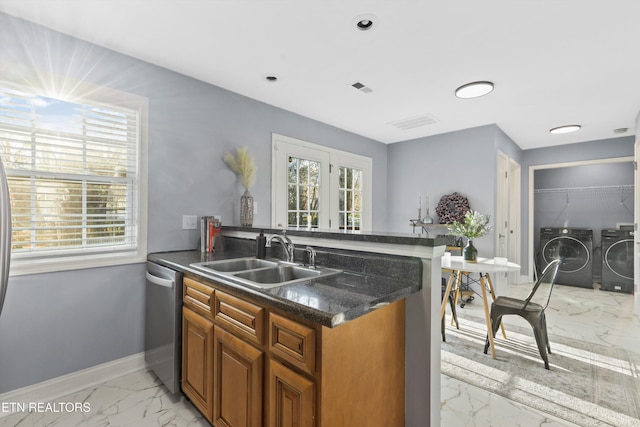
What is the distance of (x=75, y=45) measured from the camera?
208 cm

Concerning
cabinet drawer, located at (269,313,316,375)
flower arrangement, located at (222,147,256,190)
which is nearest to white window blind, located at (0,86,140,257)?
flower arrangement, located at (222,147,256,190)

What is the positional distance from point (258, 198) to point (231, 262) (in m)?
1.17

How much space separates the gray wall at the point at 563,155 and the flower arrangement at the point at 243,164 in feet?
16.3

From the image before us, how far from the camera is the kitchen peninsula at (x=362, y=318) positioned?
1.11 metres

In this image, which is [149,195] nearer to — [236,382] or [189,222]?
[189,222]

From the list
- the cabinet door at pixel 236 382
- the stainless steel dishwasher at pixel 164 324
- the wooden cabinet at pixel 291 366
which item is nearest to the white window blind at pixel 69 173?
the stainless steel dishwasher at pixel 164 324

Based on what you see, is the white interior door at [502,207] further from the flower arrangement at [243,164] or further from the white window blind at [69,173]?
the white window blind at [69,173]

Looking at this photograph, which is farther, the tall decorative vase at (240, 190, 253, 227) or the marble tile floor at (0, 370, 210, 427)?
the tall decorative vase at (240, 190, 253, 227)

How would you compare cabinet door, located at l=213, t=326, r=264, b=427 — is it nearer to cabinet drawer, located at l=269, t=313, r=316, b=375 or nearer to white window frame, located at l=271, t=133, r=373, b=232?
cabinet drawer, located at l=269, t=313, r=316, b=375

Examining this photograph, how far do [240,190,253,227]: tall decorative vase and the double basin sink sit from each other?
0.66 metres

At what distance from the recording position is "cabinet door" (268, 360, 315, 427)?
111 centimetres

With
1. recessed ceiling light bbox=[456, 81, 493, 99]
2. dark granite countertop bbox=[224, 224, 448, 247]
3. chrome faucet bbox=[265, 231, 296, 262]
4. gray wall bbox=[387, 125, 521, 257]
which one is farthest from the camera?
gray wall bbox=[387, 125, 521, 257]

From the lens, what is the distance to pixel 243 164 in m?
2.89

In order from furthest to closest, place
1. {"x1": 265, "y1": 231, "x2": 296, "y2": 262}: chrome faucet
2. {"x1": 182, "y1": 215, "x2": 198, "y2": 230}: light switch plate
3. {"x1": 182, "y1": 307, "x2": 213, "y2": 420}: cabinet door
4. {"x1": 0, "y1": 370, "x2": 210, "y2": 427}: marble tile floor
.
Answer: {"x1": 182, "y1": 215, "x2": 198, "y2": 230}: light switch plate → {"x1": 265, "y1": 231, "x2": 296, "y2": 262}: chrome faucet → {"x1": 0, "y1": 370, "x2": 210, "y2": 427}: marble tile floor → {"x1": 182, "y1": 307, "x2": 213, "y2": 420}: cabinet door
